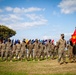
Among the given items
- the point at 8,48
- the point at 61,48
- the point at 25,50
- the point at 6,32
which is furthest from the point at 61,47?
the point at 6,32

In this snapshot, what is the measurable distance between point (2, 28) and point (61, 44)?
1112 inches

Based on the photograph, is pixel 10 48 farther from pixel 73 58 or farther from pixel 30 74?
pixel 30 74

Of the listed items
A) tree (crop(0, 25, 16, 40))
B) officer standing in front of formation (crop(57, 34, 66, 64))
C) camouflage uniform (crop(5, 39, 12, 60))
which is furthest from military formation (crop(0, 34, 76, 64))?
tree (crop(0, 25, 16, 40))

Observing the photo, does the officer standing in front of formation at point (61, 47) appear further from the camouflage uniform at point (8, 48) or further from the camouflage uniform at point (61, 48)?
the camouflage uniform at point (8, 48)

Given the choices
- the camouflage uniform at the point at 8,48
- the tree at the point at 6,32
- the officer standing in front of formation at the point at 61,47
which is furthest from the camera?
the tree at the point at 6,32

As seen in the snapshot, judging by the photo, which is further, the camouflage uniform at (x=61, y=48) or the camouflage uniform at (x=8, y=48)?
the camouflage uniform at (x=8, y=48)

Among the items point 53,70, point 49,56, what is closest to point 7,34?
point 49,56

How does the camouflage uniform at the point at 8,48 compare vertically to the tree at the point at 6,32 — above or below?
below

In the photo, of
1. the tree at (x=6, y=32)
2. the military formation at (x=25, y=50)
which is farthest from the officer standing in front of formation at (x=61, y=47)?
the tree at (x=6, y=32)

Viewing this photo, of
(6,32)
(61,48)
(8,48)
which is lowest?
(61,48)

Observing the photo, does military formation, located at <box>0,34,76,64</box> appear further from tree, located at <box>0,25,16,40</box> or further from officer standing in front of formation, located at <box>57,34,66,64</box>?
tree, located at <box>0,25,16,40</box>

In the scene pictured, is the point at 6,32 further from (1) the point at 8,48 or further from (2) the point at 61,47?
(2) the point at 61,47

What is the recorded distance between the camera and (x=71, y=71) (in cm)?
1363

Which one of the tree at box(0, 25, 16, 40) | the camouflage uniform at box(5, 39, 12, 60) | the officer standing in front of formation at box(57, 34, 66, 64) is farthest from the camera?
the tree at box(0, 25, 16, 40)
